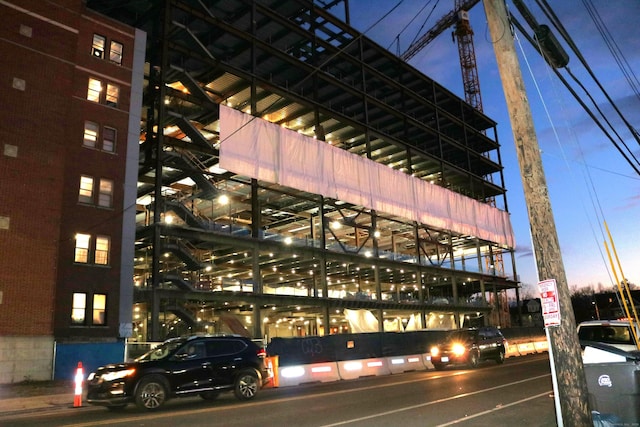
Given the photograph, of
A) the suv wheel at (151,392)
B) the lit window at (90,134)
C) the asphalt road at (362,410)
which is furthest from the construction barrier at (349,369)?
the lit window at (90,134)

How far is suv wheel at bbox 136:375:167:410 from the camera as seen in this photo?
1219 cm

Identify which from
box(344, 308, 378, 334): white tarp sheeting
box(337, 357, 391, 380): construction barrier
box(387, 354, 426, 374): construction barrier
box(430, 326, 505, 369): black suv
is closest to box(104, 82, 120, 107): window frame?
box(337, 357, 391, 380): construction barrier

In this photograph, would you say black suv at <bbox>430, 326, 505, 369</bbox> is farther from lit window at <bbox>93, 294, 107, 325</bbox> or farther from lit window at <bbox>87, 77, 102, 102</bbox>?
lit window at <bbox>87, 77, 102, 102</bbox>

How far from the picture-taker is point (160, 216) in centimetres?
3022

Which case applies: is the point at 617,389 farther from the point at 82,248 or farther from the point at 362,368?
the point at 82,248

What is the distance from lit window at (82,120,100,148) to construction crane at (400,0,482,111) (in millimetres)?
71568

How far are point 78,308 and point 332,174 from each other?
2243 cm

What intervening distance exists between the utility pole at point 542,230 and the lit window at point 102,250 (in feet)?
76.8

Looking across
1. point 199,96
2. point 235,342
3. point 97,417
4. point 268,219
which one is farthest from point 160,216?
point 268,219

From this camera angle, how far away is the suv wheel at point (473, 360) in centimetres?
2216

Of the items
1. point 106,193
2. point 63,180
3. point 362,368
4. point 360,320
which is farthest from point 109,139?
point 360,320

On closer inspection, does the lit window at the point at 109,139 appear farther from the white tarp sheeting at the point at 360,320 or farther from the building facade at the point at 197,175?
the white tarp sheeting at the point at 360,320

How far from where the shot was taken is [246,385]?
14.1 metres

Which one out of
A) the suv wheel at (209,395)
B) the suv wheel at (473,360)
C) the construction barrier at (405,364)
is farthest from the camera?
the construction barrier at (405,364)
